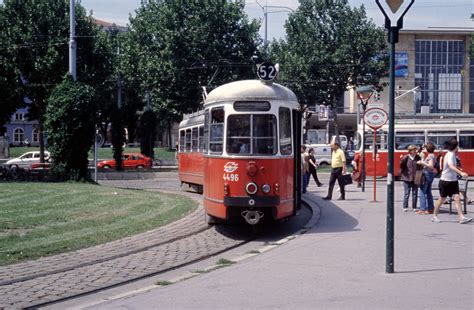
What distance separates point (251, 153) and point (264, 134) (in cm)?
47

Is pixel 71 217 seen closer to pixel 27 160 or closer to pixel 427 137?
pixel 427 137

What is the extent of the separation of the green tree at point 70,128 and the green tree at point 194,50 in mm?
14670

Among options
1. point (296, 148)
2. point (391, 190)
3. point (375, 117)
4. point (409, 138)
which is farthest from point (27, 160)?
point (391, 190)

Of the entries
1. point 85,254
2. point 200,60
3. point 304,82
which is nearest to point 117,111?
point 200,60

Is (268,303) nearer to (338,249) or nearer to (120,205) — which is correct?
(338,249)

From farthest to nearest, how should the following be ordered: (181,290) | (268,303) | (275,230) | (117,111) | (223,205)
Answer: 1. (117,111)
2. (275,230)
3. (223,205)
4. (181,290)
5. (268,303)

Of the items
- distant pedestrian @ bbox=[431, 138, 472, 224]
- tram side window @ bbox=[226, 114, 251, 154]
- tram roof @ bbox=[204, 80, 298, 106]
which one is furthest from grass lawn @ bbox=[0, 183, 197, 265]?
distant pedestrian @ bbox=[431, 138, 472, 224]

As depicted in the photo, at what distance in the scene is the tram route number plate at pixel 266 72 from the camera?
14133 millimetres

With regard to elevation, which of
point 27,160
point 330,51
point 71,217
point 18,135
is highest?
point 330,51

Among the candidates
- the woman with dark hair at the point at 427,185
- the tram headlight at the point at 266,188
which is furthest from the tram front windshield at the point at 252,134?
→ the woman with dark hair at the point at 427,185

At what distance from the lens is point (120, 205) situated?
61.5ft

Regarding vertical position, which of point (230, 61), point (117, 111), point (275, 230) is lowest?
point (275, 230)

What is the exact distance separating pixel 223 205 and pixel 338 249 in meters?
2.76

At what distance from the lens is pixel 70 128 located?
29.7 m
